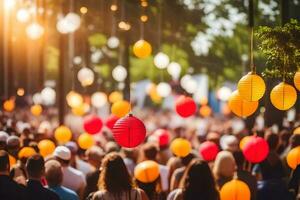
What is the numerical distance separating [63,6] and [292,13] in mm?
6444

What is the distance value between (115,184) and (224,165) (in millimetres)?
1335

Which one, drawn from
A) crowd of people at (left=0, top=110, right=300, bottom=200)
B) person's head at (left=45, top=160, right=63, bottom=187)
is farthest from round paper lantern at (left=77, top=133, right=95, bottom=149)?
person's head at (left=45, top=160, right=63, bottom=187)

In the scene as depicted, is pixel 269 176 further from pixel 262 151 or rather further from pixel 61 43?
pixel 61 43

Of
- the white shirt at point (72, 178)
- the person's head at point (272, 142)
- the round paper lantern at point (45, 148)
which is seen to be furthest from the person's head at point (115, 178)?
the round paper lantern at point (45, 148)

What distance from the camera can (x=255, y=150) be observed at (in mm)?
7957

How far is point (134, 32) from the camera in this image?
69.3 ft

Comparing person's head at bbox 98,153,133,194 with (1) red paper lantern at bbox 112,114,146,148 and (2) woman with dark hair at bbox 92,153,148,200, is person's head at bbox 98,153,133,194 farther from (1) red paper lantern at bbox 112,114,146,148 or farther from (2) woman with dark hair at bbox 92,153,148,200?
(1) red paper lantern at bbox 112,114,146,148

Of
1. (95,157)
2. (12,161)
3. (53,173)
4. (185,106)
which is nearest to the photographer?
(53,173)

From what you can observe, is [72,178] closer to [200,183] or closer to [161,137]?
[200,183]

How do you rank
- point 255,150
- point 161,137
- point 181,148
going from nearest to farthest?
1. point 255,150
2. point 181,148
3. point 161,137

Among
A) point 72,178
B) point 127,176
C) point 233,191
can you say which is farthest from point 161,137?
point 127,176

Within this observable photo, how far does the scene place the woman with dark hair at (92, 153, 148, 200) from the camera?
19.7ft

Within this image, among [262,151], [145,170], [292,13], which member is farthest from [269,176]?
[292,13]

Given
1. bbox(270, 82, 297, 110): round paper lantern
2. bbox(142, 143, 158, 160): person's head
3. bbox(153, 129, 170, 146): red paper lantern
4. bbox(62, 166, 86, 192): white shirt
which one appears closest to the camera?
bbox(270, 82, 297, 110): round paper lantern
